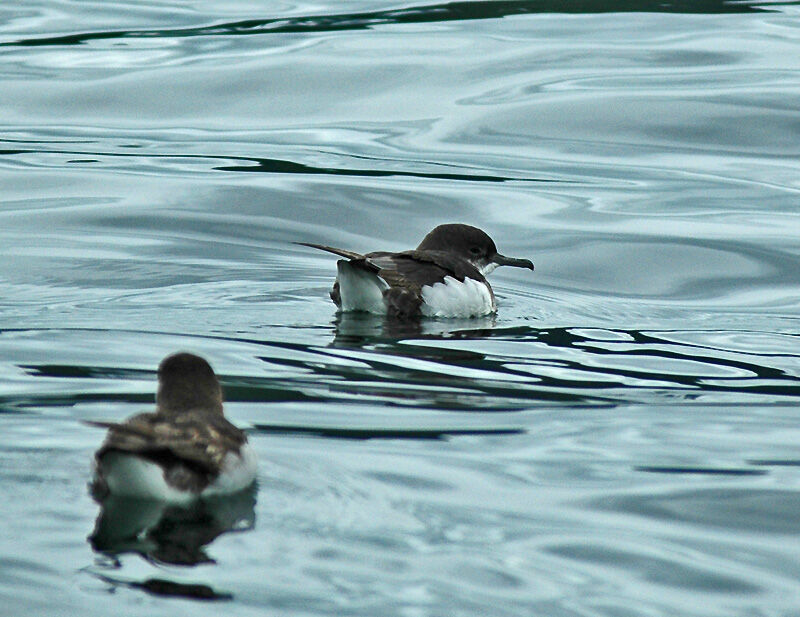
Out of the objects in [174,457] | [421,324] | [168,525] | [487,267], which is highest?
[174,457]

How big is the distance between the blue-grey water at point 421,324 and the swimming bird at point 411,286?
0.24 metres

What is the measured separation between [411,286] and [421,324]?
28cm

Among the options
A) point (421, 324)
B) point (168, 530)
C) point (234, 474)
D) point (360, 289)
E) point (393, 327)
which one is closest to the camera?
point (168, 530)

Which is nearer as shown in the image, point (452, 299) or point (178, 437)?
point (178, 437)

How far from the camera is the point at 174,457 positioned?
6.29 meters

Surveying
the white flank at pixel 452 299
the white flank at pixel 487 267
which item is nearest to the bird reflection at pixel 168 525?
the white flank at pixel 452 299

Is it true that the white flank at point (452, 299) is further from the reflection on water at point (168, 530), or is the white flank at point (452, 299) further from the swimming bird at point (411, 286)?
the reflection on water at point (168, 530)

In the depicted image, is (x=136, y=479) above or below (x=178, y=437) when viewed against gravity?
below

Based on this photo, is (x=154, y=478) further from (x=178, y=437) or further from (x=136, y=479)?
(x=178, y=437)

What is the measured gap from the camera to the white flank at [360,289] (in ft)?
36.9

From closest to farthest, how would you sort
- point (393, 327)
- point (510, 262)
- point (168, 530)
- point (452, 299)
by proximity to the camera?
point (168, 530) < point (393, 327) < point (452, 299) < point (510, 262)

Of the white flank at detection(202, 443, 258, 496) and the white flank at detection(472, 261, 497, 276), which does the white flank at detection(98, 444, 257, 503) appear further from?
the white flank at detection(472, 261, 497, 276)

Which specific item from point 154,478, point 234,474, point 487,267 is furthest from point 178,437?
point 487,267

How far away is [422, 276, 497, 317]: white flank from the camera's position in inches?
457
